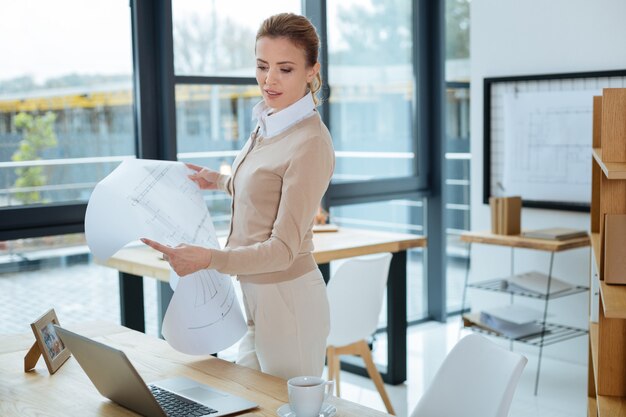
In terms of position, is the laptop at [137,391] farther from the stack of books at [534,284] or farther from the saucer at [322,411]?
the stack of books at [534,284]

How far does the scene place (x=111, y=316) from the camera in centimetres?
402

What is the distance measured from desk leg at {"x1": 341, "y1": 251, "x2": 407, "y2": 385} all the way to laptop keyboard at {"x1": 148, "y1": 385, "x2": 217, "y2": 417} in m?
2.53

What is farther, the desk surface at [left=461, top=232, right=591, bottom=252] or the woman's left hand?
the desk surface at [left=461, top=232, right=591, bottom=252]

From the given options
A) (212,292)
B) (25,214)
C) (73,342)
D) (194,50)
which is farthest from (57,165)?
(73,342)

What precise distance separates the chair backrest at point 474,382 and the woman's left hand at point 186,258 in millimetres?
590

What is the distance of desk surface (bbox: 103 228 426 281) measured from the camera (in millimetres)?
3420

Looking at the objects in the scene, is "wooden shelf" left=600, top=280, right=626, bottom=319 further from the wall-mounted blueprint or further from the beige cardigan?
the wall-mounted blueprint

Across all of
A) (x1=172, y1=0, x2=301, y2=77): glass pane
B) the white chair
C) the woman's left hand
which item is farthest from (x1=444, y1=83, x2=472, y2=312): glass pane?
the woman's left hand

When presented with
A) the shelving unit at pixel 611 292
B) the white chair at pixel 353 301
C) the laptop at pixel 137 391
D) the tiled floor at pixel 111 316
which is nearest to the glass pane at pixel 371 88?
the tiled floor at pixel 111 316

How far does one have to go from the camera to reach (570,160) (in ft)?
14.8

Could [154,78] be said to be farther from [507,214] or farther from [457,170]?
[457,170]

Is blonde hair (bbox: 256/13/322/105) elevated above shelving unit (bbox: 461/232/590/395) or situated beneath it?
elevated above

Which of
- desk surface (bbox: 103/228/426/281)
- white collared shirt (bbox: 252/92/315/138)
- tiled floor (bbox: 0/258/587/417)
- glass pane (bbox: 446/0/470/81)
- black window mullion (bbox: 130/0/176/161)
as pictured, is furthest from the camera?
glass pane (bbox: 446/0/470/81)

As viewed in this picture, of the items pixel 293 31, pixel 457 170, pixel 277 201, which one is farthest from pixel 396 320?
pixel 293 31
